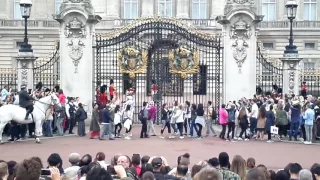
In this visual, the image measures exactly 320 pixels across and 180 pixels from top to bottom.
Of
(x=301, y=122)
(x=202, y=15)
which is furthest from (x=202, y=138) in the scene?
(x=202, y=15)

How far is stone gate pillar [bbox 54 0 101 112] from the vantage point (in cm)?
2441

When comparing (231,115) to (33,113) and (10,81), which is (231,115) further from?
(10,81)

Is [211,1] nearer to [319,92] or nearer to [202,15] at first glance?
[202,15]

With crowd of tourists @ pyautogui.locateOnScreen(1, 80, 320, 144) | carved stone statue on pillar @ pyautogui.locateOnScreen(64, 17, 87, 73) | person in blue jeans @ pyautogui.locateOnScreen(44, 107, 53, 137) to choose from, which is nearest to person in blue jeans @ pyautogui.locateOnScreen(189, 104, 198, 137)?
crowd of tourists @ pyautogui.locateOnScreen(1, 80, 320, 144)

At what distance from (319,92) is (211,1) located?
17.3 m

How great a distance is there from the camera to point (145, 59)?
26.0 meters

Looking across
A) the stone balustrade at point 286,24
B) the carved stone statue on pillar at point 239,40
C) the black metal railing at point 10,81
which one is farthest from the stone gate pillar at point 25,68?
the stone balustrade at point 286,24

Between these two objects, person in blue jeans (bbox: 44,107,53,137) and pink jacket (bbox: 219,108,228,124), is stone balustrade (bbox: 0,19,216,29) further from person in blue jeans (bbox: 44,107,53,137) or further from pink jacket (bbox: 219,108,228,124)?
pink jacket (bbox: 219,108,228,124)

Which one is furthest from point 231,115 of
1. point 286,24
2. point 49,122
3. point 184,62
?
point 286,24

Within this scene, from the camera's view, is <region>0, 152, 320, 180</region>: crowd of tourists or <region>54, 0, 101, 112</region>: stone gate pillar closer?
<region>0, 152, 320, 180</region>: crowd of tourists

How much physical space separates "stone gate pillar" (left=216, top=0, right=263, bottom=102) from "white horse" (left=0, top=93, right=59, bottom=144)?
8339mm

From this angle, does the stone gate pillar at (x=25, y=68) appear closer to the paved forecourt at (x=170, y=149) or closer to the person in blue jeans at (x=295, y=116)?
the paved forecourt at (x=170, y=149)

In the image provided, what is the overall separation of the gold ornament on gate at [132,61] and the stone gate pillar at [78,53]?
1.76 metres

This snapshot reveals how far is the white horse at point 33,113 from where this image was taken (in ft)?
60.4
